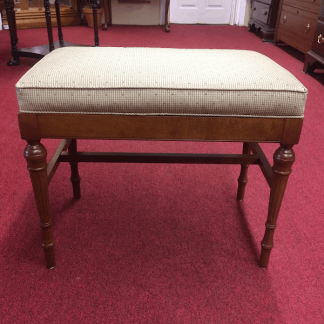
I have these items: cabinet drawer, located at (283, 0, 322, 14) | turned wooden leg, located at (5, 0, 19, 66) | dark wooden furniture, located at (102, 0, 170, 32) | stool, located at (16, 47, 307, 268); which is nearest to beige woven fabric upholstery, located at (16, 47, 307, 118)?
stool, located at (16, 47, 307, 268)

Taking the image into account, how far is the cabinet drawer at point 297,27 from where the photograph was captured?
272 cm

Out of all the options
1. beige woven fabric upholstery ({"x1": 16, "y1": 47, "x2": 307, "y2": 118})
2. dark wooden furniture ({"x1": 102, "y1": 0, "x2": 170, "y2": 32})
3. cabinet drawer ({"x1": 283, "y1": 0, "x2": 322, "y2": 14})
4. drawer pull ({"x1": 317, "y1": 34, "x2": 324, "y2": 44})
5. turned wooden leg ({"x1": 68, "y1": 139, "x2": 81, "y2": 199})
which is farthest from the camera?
dark wooden furniture ({"x1": 102, "y1": 0, "x2": 170, "y2": 32})

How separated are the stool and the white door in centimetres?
413

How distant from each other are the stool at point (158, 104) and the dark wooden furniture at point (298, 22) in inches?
86.1

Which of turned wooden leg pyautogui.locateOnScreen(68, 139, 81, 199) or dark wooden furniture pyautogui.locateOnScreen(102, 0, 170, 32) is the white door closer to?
dark wooden furniture pyautogui.locateOnScreen(102, 0, 170, 32)

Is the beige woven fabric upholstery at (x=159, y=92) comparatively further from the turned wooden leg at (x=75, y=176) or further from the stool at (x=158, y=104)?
the turned wooden leg at (x=75, y=176)

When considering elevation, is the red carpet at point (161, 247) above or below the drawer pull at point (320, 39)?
below

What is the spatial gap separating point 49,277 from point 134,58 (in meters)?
0.57

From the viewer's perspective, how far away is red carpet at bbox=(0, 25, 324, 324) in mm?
829

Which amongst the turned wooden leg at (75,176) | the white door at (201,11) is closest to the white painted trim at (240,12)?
the white door at (201,11)

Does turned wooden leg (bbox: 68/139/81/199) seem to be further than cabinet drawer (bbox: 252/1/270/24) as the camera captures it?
No

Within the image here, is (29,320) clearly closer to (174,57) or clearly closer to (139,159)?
(139,159)

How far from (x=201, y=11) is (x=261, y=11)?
3.34 ft

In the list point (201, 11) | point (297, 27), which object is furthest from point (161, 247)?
point (201, 11)
